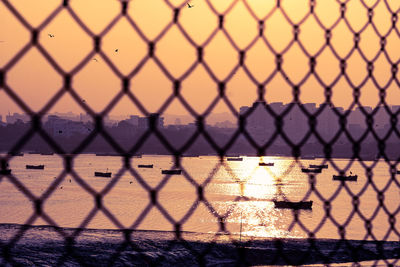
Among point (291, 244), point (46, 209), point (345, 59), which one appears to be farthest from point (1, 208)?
point (345, 59)

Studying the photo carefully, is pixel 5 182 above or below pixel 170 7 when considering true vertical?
above

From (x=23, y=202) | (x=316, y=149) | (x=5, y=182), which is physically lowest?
(x=23, y=202)

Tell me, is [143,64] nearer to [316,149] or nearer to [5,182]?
[5,182]

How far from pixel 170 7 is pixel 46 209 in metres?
58.5

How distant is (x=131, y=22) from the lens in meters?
1.84

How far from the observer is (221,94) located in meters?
2.18

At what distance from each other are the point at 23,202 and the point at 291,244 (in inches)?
1616

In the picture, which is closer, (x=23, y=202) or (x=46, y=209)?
(x=46, y=209)

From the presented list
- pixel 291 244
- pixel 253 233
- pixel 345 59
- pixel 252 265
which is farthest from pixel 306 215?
pixel 345 59

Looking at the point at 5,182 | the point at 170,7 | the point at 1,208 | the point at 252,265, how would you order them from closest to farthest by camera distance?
the point at 170,7, the point at 252,265, the point at 1,208, the point at 5,182

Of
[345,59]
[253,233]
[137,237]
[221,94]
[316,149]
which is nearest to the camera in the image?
[221,94]

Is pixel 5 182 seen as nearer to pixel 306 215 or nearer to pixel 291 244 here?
pixel 306 215

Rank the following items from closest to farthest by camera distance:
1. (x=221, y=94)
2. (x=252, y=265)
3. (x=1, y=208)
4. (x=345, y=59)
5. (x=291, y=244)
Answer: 1. (x=221, y=94)
2. (x=345, y=59)
3. (x=252, y=265)
4. (x=291, y=244)
5. (x=1, y=208)

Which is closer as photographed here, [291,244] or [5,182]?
[291,244]
